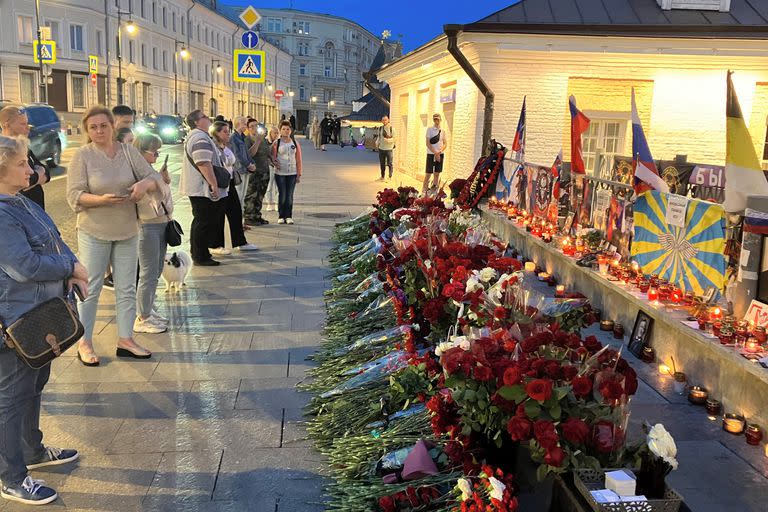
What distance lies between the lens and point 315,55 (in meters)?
111

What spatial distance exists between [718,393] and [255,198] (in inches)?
383

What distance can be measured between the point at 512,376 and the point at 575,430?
32cm

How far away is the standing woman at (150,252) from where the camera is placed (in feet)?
20.3

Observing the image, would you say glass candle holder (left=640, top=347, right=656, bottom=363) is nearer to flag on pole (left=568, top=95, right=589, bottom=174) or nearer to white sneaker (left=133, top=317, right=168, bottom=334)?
flag on pole (left=568, top=95, right=589, bottom=174)

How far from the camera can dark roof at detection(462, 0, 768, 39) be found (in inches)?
514

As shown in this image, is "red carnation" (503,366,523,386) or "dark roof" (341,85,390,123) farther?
"dark roof" (341,85,390,123)

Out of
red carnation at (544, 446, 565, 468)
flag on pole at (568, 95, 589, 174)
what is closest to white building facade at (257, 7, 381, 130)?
flag on pole at (568, 95, 589, 174)

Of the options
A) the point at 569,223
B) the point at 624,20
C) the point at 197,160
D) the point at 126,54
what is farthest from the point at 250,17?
the point at 126,54

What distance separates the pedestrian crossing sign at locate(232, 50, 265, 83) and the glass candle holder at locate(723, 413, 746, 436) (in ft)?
39.8

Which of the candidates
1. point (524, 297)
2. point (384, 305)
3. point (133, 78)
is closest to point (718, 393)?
point (524, 297)

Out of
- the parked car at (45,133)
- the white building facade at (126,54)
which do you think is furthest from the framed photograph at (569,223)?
the white building facade at (126,54)

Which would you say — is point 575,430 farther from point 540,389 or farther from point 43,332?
point 43,332

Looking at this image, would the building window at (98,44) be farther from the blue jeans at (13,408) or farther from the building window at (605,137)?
the blue jeans at (13,408)

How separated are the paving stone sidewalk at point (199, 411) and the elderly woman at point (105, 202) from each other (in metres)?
0.70
